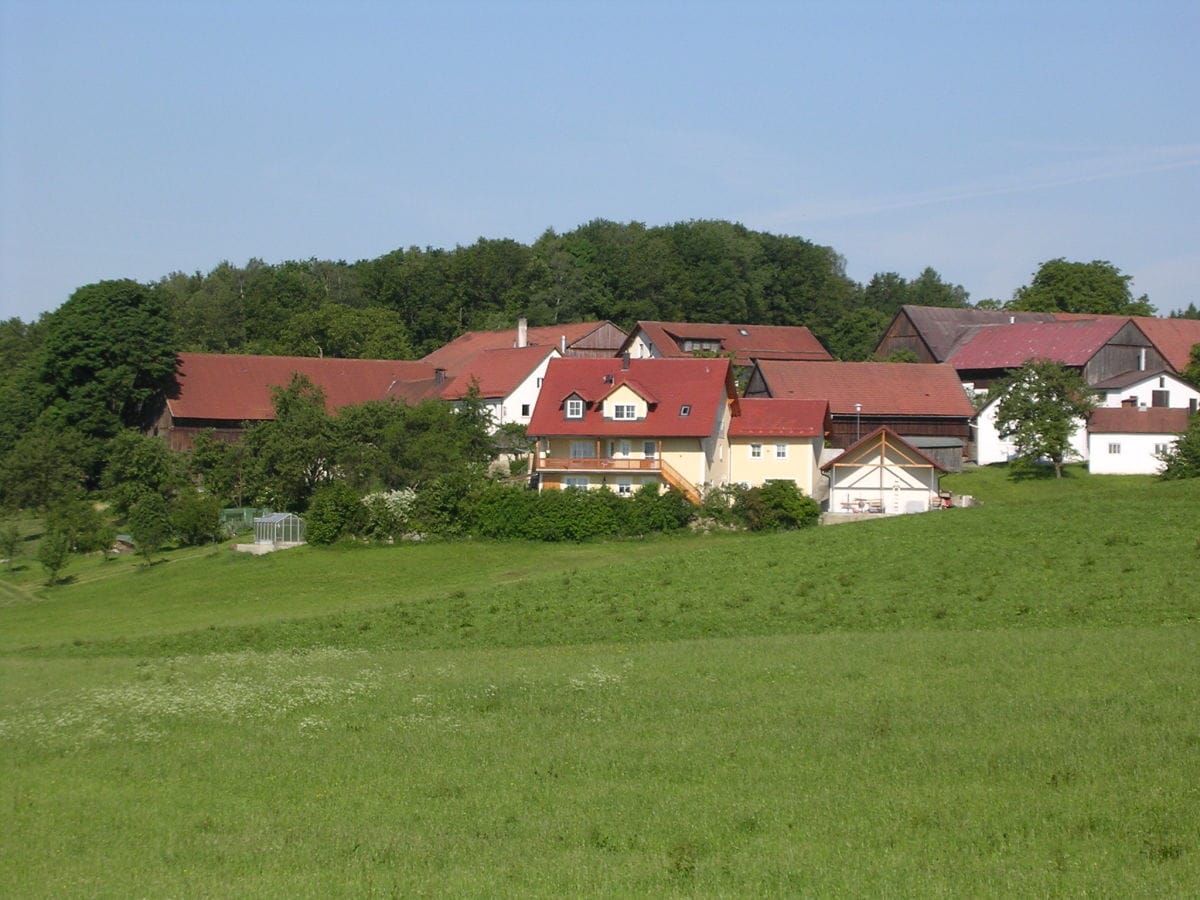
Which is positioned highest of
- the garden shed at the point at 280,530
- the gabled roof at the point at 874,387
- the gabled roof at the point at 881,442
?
the gabled roof at the point at 874,387

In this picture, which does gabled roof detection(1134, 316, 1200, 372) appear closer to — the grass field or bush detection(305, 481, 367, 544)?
the grass field

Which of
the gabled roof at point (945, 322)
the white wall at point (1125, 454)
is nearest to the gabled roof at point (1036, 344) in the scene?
the gabled roof at point (945, 322)

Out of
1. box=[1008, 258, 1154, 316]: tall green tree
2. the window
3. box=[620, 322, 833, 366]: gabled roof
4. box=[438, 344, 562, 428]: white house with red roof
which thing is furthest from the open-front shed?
box=[1008, 258, 1154, 316]: tall green tree

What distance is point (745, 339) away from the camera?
91.8 meters

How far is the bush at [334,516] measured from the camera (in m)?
50.9

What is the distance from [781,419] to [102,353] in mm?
38100

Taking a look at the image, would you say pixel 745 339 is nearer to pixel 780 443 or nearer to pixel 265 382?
pixel 265 382

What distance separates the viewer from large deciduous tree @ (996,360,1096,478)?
58594 mm

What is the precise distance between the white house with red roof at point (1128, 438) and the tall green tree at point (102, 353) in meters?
49.6

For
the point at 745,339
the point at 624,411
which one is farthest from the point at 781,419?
the point at 745,339

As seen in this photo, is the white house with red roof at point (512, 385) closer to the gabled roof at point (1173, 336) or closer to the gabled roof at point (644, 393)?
the gabled roof at point (644, 393)

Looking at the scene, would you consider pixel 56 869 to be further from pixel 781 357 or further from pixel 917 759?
pixel 781 357

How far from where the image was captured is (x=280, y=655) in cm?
2655

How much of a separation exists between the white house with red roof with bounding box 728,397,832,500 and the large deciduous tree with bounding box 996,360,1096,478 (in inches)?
361
